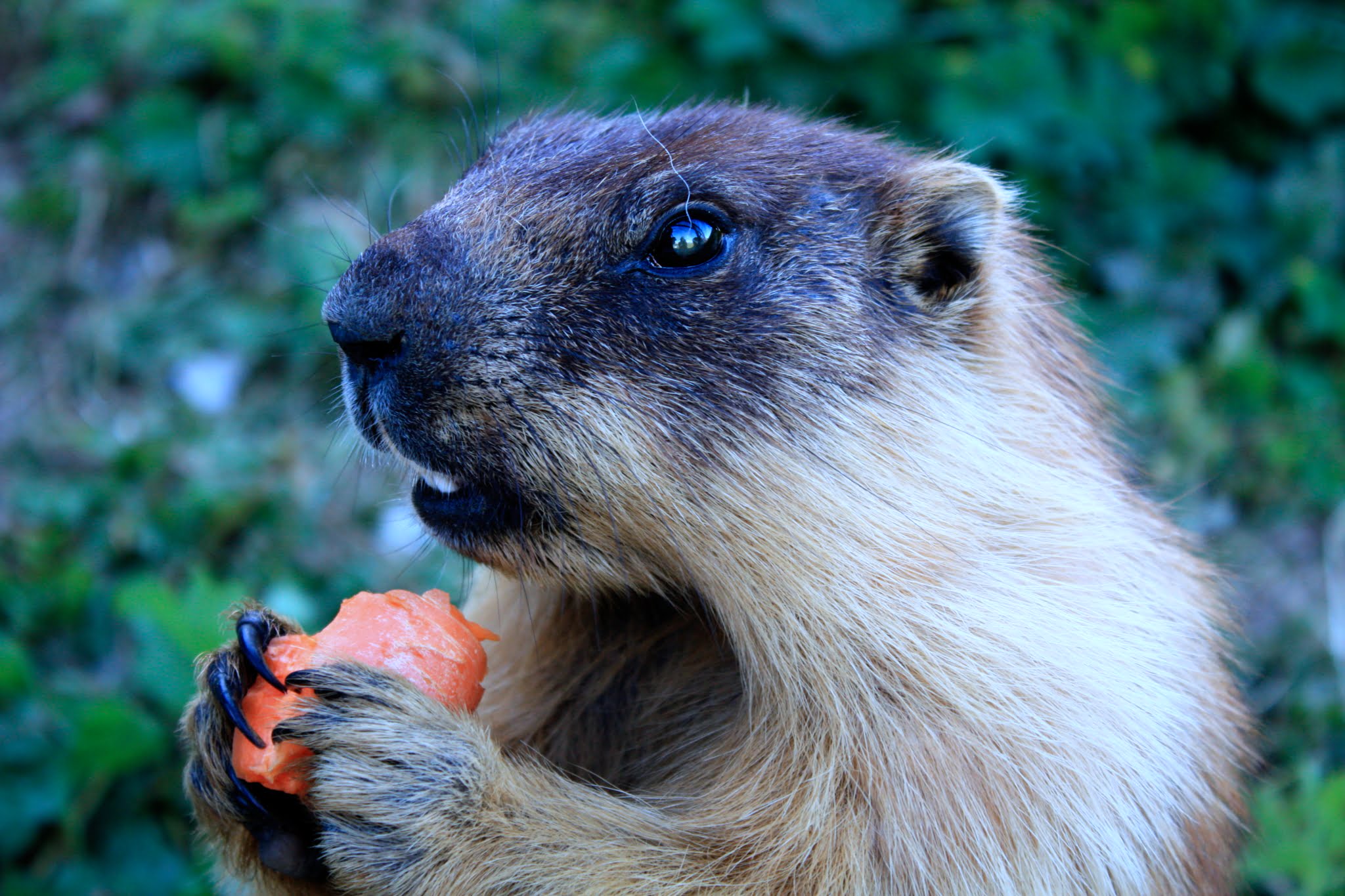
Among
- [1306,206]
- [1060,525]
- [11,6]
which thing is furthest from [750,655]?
[11,6]

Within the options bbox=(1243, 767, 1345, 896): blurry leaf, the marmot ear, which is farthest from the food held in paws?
bbox=(1243, 767, 1345, 896): blurry leaf

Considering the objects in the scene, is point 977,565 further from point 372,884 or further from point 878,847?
point 372,884

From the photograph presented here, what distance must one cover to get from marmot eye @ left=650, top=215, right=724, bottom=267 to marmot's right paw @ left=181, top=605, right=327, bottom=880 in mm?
1297

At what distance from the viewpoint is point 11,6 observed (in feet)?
23.2

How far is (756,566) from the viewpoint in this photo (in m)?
2.62

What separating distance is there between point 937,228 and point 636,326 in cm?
90

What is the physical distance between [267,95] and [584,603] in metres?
4.82

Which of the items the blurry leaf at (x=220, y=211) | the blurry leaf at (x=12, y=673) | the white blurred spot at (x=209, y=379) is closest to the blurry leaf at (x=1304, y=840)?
the blurry leaf at (x=12, y=673)

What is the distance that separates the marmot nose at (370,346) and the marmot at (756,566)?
0.01m

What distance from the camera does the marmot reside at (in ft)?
8.20

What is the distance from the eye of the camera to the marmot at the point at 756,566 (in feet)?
8.20

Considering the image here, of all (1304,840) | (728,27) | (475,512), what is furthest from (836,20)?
(1304,840)

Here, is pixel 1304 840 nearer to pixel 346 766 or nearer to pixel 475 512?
pixel 475 512

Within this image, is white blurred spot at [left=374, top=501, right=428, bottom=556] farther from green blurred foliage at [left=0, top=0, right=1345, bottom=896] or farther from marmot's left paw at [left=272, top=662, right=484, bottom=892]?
marmot's left paw at [left=272, top=662, right=484, bottom=892]
